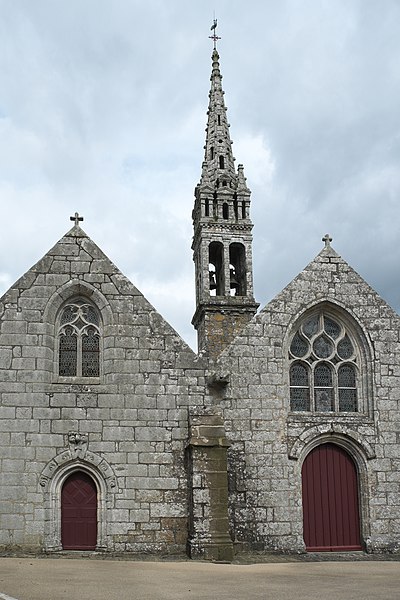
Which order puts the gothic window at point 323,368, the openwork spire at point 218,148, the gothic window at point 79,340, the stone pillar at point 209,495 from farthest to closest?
the openwork spire at point 218,148
the gothic window at point 323,368
the gothic window at point 79,340
the stone pillar at point 209,495

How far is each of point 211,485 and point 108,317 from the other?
3.77m

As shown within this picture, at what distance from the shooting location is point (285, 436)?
15453 millimetres

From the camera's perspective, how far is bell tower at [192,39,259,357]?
82.3 feet

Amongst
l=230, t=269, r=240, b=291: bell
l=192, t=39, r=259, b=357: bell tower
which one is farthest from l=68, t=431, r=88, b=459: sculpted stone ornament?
l=230, t=269, r=240, b=291: bell

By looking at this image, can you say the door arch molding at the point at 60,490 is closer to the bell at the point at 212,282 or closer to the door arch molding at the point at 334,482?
the door arch molding at the point at 334,482

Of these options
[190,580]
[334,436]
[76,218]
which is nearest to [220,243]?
[76,218]

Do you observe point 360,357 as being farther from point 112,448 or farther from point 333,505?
point 112,448

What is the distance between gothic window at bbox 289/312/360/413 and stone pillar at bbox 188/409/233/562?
6.84 ft

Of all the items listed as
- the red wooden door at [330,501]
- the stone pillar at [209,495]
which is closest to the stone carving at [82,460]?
the stone pillar at [209,495]

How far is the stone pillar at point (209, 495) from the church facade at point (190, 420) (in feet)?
0.08

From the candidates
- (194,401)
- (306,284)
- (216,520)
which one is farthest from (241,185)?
(216,520)

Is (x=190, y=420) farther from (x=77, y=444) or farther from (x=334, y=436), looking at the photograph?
(x=334, y=436)

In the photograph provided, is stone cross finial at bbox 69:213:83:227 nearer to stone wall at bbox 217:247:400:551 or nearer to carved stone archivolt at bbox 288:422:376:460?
stone wall at bbox 217:247:400:551

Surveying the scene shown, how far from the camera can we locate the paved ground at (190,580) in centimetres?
972
